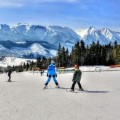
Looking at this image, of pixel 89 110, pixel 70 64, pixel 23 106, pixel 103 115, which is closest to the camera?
pixel 103 115

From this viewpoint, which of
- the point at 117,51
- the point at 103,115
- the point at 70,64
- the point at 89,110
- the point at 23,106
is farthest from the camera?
the point at 70,64

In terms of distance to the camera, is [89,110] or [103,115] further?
[89,110]

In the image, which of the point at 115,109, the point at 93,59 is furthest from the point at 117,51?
the point at 115,109

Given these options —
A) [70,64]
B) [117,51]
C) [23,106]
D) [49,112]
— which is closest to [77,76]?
[23,106]

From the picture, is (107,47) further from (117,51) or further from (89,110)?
(89,110)

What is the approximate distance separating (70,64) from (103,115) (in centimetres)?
17034

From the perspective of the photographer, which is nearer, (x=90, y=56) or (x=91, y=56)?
(x=91, y=56)

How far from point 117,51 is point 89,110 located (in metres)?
156

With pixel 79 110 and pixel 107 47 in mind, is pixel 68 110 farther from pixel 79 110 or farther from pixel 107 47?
pixel 107 47

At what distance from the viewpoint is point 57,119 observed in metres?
12.6

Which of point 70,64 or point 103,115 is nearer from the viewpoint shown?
point 103,115

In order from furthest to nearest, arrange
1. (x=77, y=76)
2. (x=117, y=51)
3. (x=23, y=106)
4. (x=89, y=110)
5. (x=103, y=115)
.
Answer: (x=117, y=51), (x=77, y=76), (x=23, y=106), (x=89, y=110), (x=103, y=115)

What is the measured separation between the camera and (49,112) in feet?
47.2

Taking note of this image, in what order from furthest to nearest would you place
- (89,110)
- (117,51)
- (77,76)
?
(117,51)
(77,76)
(89,110)
